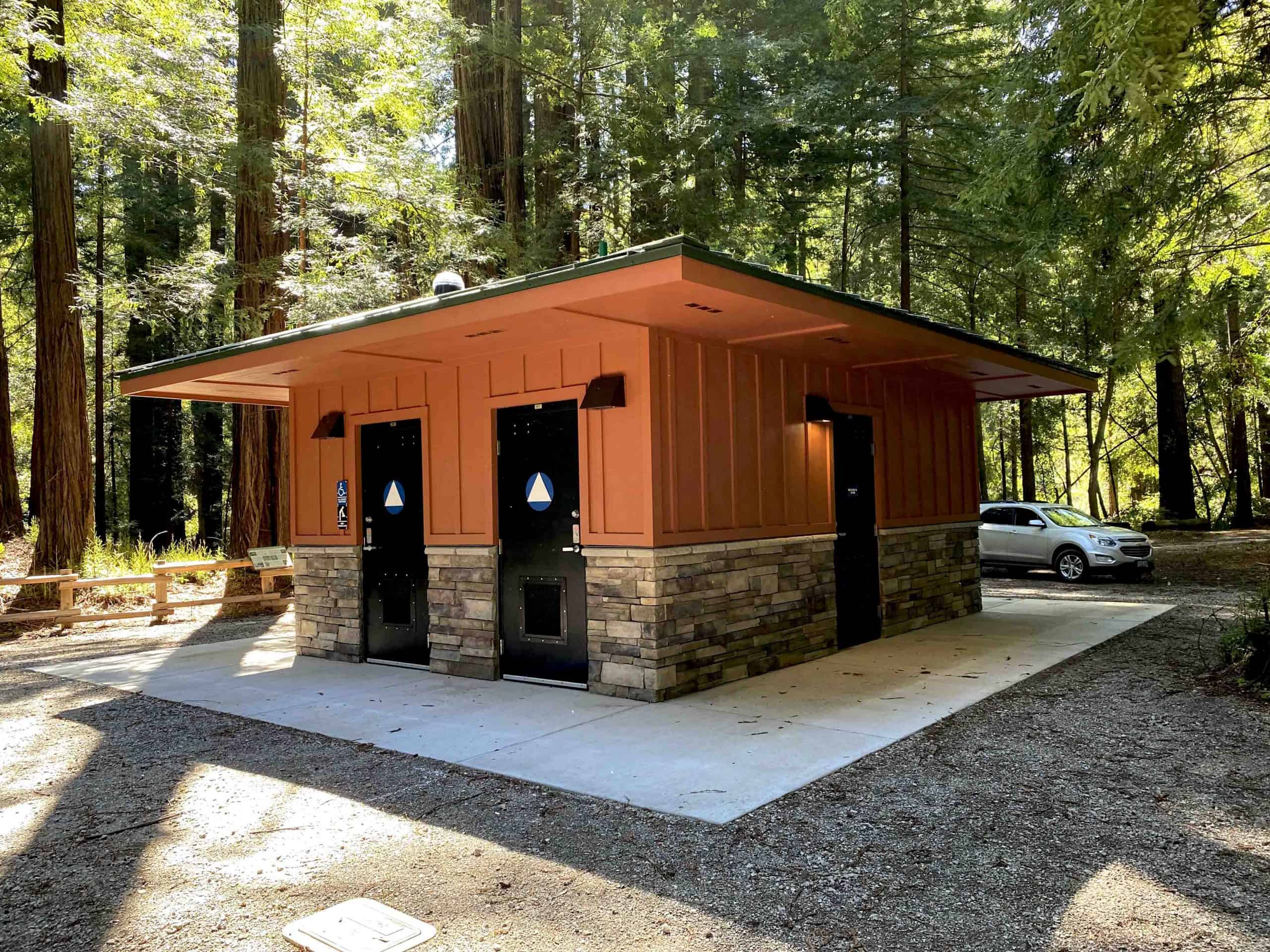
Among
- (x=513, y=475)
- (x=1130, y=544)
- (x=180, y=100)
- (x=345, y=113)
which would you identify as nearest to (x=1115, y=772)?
(x=513, y=475)

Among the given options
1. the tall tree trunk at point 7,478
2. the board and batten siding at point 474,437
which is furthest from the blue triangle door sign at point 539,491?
the tall tree trunk at point 7,478

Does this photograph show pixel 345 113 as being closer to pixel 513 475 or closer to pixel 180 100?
pixel 180 100

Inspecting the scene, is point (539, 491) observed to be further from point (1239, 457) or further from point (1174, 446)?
point (1239, 457)

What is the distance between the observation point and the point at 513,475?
7184mm

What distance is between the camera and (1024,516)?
1529cm

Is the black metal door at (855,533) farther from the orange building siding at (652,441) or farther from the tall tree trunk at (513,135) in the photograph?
the tall tree trunk at (513,135)

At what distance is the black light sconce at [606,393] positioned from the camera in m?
6.25

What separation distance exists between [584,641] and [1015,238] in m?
11.9

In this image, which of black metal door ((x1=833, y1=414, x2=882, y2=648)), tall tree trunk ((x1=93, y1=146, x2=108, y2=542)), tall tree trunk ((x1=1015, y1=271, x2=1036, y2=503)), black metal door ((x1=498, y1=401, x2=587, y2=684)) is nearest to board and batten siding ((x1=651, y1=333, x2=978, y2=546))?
black metal door ((x1=833, y1=414, x2=882, y2=648))

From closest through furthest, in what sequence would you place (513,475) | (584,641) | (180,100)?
(584,641) → (513,475) → (180,100)

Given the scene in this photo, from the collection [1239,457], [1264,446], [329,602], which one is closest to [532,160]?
[329,602]

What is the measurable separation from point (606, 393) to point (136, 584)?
9.26m

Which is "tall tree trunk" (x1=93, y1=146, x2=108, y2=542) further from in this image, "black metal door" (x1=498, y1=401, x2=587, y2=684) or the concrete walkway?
"black metal door" (x1=498, y1=401, x2=587, y2=684)

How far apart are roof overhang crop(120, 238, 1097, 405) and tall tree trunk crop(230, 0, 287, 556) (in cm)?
463
